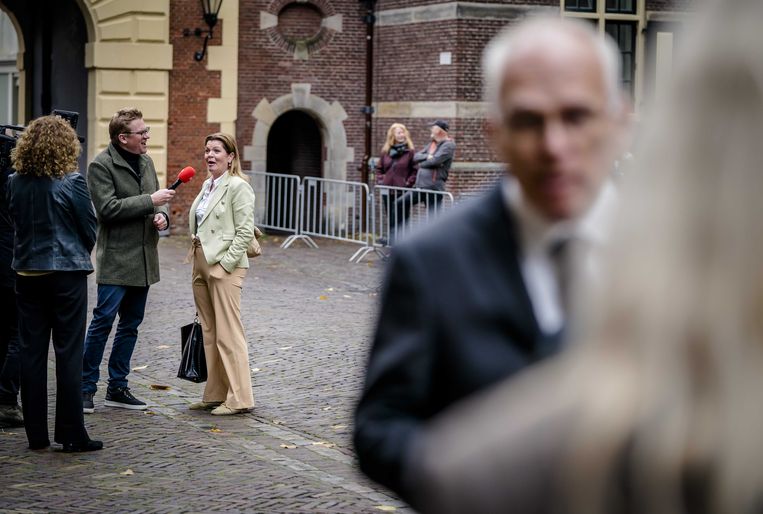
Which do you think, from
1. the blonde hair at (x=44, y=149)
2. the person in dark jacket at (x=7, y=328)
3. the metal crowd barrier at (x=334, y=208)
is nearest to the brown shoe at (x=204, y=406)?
the person in dark jacket at (x=7, y=328)

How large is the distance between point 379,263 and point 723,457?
55.1ft

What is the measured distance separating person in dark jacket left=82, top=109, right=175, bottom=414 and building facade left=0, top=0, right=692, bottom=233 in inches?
481

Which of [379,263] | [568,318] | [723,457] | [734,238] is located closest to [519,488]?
[723,457]

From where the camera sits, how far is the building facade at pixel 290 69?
20.5 m

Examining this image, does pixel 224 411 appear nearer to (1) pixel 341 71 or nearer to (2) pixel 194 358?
(2) pixel 194 358

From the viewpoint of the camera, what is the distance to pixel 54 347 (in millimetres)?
7395

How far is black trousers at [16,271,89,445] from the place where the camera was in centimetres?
732

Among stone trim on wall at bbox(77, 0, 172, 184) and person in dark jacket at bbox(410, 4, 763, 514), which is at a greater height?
stone trim on wall at bbox(77, 0, 172, 184)

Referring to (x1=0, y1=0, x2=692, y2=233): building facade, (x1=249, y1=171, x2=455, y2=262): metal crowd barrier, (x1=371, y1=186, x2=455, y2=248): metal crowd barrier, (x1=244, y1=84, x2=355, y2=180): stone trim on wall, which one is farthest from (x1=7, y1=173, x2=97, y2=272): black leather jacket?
(x1=244, y1=84, x2=355, y2=180): stone trim on wall

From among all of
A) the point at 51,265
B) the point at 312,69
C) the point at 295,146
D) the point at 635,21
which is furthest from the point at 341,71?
the point at 51,265

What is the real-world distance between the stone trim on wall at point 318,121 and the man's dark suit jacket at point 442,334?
65.7ft

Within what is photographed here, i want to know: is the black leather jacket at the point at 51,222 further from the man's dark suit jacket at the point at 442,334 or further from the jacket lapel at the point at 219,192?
the man's dark suit jacket at the point at 442,334

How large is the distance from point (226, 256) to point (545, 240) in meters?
6.75

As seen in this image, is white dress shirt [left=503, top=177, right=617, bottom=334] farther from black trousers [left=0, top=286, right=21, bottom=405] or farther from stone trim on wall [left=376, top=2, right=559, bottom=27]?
stone trim on wall [left=376, top=2, right=559, bottom=27]
